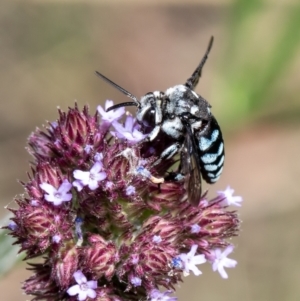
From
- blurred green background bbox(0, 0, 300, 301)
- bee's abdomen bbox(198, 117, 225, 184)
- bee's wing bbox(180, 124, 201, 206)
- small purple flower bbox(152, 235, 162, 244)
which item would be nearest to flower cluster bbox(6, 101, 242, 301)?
small purple flower bbox(152, 235, 162, 244)

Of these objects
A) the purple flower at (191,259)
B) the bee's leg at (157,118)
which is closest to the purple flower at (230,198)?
the purple flower at (191,259)

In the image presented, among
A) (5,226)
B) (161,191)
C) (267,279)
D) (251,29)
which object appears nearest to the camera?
(5,226)

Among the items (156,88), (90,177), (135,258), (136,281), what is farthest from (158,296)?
(156,88)

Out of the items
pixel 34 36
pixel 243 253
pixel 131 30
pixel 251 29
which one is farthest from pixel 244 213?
pixel 34 36

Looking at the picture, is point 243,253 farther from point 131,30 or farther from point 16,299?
point 131,30

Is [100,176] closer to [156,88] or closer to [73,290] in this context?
[73,290]

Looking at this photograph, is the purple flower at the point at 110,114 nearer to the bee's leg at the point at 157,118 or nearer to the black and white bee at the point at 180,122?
the black and white bee at the point at 180,122
